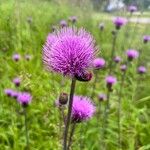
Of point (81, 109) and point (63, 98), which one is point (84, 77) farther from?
point (81, 109)

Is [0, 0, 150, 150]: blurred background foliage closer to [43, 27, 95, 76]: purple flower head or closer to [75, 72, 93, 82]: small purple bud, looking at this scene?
[43, 27, 95, 76]: purple flower head

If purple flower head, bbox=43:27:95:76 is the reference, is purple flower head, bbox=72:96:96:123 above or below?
below

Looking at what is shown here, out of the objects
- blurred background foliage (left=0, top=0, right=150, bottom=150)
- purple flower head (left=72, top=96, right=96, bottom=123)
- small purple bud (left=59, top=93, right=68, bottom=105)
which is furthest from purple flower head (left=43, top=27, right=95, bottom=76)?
blurred background foliage (left=0, top=0, right=150, bottom=150)

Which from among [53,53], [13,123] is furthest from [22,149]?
[53,53]

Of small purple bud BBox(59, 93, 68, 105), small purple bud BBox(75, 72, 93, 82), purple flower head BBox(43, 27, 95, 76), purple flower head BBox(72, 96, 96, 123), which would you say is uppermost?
purple flower head BBox(43, 27, 95, 76)

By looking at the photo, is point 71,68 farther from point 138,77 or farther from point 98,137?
point 138,77

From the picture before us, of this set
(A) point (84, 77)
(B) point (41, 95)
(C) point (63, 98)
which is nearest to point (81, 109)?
(C) point (63, 98)

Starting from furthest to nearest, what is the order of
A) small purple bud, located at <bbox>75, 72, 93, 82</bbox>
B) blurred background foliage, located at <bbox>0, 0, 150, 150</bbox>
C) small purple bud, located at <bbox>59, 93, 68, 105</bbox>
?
1. blurred background foliage, located at <bbox>0, 0, 150, 150</bbox>
2. small purple bud, located at <bbox>59, 93, 68, 105</bbox>
3. small purple bud, located at <bbox>75, 72, 93, 82</bbox>

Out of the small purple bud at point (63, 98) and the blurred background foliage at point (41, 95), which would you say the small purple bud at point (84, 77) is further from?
the blurred background foliage at point (41, 95)
